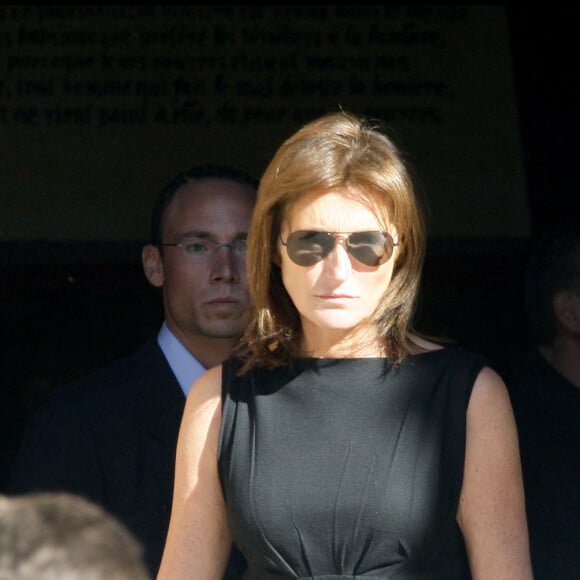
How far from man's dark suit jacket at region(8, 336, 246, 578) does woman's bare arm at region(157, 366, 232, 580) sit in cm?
46

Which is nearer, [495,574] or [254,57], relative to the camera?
[495,574]

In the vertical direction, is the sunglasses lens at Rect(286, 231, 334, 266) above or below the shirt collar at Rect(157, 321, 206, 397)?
above

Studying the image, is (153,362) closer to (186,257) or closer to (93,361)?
(186,257)

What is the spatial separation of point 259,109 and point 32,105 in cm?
78

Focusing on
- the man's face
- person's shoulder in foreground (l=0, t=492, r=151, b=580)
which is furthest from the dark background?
person's shoulder in foreground (l=0, t=492, r=151, b=580)

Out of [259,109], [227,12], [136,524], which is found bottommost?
[136,524]

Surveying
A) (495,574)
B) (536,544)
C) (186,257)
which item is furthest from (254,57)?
(495,574)

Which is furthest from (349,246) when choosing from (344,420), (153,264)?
(153,264)

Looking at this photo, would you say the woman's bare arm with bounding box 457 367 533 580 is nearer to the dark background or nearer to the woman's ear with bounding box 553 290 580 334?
the woman's ear with bounding box 553 290 580 334

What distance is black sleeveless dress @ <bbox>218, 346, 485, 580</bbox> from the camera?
215cm

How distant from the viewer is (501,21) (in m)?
4.95

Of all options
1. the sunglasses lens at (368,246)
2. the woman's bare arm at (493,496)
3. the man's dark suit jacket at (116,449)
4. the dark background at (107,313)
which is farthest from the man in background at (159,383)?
the dark background at (107,313)

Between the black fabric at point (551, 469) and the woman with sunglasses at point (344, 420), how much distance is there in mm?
941

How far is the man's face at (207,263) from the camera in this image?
3.02 metres
